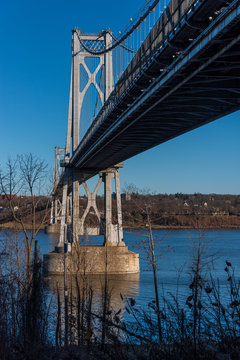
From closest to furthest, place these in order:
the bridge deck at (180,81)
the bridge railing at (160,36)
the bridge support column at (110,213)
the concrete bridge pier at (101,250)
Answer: the bridge deck at (180,81) → the bridge railing at (160,36) → the concrete bridge pier at (101,250) → the bridge support column at (110,213)

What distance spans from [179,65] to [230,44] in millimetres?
1753

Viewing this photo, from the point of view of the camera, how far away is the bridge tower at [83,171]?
27078mm

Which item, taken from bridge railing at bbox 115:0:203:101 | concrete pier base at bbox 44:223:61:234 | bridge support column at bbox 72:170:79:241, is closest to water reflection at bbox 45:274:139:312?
bridge support column at bbox 72:170:79:241

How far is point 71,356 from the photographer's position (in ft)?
15.5

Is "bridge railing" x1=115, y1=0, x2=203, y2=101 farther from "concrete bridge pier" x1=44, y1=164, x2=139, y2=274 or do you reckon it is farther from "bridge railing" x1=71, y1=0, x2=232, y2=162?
"concrete bridge pier" x1=44, y1=164, x2=139, y2=274

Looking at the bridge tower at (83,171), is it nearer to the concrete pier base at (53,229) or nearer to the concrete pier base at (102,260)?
the concrete pier base at (102,260)

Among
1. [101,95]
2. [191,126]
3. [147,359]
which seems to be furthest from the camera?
[101,95]

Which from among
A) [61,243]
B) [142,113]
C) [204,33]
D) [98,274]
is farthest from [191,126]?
[61,243]

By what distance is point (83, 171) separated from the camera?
95.7 feet

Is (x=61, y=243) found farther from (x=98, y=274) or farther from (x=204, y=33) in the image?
(x=204, y=33)

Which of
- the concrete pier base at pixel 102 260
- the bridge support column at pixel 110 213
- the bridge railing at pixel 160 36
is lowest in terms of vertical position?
the concrete pier base at pixel 102 260

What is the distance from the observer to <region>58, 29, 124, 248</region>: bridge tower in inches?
1066

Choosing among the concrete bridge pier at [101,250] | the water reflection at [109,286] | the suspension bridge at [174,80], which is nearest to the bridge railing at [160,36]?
the suspension bridge at [174,80]

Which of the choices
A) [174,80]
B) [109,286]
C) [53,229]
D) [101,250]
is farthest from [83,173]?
[53,229]
